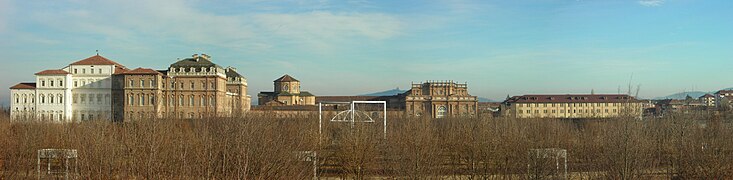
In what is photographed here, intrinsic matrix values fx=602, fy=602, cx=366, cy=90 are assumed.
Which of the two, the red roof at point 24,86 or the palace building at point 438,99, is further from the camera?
the palace building at point 438,99

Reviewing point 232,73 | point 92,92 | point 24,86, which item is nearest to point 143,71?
point 92,92

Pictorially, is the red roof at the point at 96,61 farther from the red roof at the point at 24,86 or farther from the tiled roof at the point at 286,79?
the tiled roof at the point at 286,79

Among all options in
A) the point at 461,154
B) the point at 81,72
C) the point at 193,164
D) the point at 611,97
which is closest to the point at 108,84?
the point at 81,72

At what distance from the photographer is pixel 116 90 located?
6838 cm

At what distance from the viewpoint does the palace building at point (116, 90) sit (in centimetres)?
6681

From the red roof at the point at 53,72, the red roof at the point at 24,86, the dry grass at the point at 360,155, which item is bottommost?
the dry grass at the point at 360,155

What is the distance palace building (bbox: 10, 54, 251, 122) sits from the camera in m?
66.8

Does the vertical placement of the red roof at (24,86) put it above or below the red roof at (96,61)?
below

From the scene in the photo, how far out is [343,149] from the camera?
774 inches

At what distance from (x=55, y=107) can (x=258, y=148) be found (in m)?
63.4

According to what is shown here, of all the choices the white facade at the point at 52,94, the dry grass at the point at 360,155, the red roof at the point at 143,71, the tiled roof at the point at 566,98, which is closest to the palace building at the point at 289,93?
the red roof at the point at 143,71

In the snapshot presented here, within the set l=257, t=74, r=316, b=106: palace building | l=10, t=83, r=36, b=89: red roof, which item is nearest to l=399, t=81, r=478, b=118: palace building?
l=257, t=74, r=316, b=106: palace building

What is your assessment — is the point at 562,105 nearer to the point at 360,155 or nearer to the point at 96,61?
the point at 96,61

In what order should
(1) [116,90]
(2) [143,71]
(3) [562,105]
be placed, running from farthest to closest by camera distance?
(3) [562,105], (1) [116,90], (2) [143,71]
